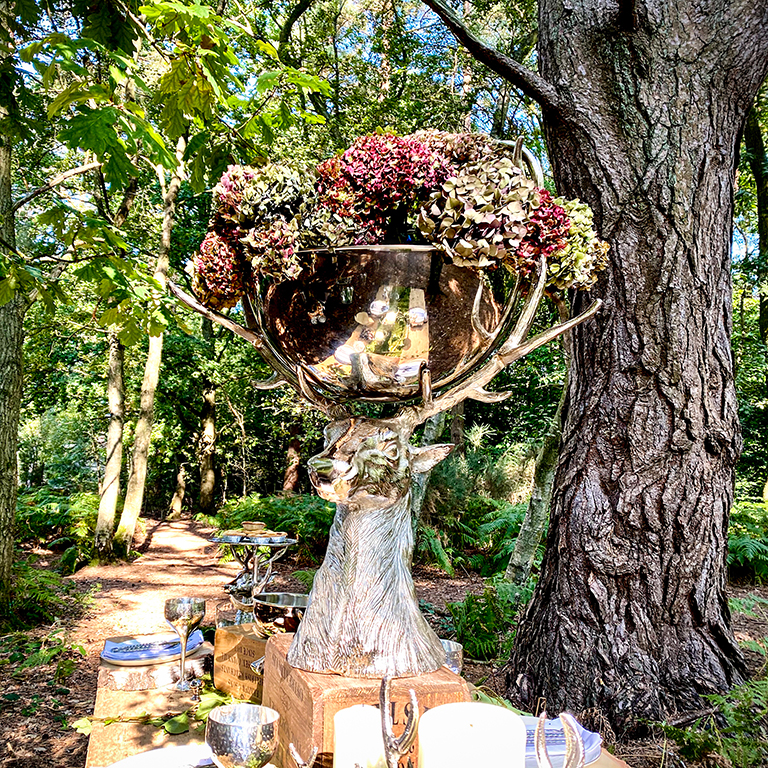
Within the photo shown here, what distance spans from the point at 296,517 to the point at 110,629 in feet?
14.1

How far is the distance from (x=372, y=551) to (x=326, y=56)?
837 cm

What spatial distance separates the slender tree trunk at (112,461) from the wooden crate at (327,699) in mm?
8477

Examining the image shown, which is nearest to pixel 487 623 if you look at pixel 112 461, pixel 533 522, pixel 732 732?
pixel 533 522

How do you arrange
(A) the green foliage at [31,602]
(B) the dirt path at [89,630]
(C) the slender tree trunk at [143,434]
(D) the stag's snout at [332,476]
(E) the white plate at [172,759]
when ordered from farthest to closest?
(C) the slender tree trunk at [143,434], (A) the green foliage at [31,602], (B) the dirt path at [89,630], (D) the stag's snout at [332,476], (E) the white plate at [172,759]

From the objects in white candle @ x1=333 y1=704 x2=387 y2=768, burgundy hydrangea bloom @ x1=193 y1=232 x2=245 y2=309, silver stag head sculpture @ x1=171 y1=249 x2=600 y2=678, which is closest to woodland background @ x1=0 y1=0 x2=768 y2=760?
burgundy hydrangea bloom @ x1=193 y1=232 x2=245 y2=309

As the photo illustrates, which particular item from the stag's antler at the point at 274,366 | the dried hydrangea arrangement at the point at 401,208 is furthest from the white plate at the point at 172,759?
the dried hydrangea arrangement at the point at 401,208

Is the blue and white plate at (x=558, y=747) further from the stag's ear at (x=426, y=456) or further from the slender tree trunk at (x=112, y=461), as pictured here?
the slender tree trunk at (x=112, y=461)

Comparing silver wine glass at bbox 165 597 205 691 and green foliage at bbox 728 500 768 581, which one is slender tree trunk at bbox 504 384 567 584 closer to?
silver wine glass at bbox 165 597 205 691

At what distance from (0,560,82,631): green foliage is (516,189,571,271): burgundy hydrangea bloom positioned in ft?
19.2

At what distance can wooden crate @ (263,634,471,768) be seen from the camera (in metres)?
1.22

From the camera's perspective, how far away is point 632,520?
2311 mm

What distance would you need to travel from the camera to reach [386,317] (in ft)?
4.56

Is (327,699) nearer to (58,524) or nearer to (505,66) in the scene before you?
(505,66)

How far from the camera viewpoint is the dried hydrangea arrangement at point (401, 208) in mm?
1291
